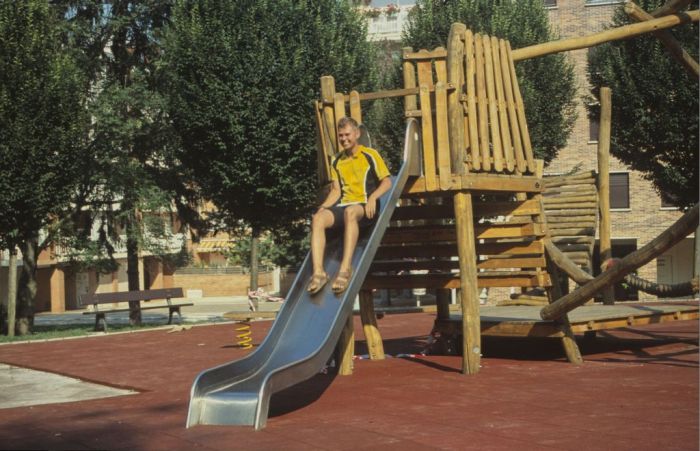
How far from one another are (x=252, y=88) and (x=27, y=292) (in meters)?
9.20

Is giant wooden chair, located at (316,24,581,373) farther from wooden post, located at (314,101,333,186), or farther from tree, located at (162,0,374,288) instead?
tree, located at (162,0,374,288)

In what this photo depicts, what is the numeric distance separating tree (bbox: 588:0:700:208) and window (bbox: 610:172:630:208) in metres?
16.2

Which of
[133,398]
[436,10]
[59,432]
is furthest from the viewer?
[436,10]

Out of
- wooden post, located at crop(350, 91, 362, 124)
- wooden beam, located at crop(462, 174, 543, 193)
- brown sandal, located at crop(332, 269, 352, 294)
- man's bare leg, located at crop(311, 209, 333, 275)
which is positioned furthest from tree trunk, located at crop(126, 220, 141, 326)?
brown sandal, located at crop(332, 269, 352, 294)

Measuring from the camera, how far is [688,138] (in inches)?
1061

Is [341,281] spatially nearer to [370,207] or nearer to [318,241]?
[318,241]

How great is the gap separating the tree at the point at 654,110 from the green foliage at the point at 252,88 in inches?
295

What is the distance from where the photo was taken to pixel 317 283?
10.9 metres

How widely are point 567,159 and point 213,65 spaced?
24.5 meters

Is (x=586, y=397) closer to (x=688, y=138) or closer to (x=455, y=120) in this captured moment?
(x=455, y=120)

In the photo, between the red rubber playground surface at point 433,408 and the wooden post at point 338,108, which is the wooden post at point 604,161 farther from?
the wooden post at point 338,108

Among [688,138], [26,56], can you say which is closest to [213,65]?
[26,56]

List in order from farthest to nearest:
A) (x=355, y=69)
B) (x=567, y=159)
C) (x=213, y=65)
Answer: (x=567, y=159), (x=355, y=69), (x=213, y=65)

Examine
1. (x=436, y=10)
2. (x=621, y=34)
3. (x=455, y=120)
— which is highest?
(x=436, y=10)
